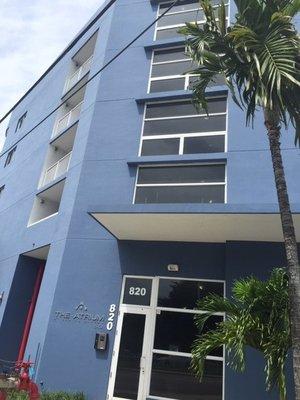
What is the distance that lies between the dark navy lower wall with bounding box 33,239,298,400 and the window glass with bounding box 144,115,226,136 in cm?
427

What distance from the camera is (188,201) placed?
492 inches

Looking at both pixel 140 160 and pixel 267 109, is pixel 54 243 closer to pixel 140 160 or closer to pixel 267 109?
pixel 140 160

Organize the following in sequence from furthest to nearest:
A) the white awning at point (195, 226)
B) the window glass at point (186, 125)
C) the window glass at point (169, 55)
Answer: the window glass at point (169, 55), the window glass at point (186, 125), the white awning at point (195, 226)

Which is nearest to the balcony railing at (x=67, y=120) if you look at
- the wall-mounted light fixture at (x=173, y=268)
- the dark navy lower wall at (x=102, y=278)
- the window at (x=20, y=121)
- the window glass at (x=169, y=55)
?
the window glass at (x=169, y=55)

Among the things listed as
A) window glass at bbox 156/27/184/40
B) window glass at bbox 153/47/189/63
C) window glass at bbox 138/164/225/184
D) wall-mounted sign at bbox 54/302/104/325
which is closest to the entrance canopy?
window glass at bbox 138/164/225/184

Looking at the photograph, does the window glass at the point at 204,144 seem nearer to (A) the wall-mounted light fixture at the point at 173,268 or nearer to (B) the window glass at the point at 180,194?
(B) the window glass at the point at 180,194

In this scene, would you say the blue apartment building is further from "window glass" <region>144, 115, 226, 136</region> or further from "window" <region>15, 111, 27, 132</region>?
"window" <region>15, 111, 27, 132</region>

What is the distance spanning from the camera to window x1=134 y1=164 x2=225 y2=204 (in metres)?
12.5

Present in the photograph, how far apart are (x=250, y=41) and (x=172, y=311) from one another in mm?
7436

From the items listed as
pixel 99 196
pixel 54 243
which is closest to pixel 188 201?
pixel 99 196

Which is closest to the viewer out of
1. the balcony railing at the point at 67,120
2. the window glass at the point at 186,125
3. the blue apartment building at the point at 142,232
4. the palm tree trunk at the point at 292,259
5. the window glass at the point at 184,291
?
the palm tree trunk at the point at 292,259

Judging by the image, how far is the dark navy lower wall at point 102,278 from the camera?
10727 mm

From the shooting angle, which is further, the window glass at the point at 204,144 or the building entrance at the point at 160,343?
the window glass at the point at 204,144

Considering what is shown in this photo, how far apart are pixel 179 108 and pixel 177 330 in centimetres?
786
